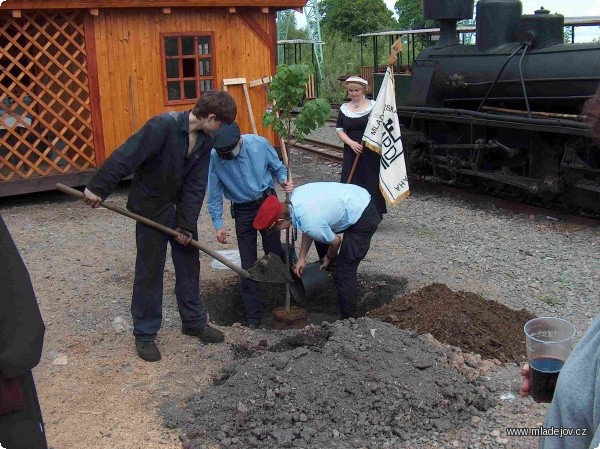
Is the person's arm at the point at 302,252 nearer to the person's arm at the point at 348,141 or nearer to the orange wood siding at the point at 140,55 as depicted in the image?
the person's arm at the point at 348,141

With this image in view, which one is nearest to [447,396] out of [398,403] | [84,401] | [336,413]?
[398,403]

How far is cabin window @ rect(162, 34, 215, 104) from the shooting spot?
11.0m

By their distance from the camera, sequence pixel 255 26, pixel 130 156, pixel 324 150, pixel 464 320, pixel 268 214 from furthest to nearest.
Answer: pixel 324 150, pixel 255 26, pixel 268 214, pixel 464 320, pixel 130 156

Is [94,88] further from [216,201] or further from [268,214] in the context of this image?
[268,214]

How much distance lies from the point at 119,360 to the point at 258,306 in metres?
1.33

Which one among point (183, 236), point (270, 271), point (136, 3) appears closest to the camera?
point (183, 236)

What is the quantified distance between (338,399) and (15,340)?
2.06m

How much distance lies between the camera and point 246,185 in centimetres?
560

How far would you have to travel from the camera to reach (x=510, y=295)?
606 cm

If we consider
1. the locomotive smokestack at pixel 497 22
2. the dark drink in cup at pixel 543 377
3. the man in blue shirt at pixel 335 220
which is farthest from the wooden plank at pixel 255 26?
the dark drink in cup at pixel 543 377

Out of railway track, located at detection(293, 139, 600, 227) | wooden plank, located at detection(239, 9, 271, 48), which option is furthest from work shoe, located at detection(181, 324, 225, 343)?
wooden plank, located at detection(239, 9, 271, 48)

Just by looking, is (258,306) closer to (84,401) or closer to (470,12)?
Answer: (84,401)

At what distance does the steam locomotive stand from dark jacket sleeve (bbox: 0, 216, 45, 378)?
6770 millimetres

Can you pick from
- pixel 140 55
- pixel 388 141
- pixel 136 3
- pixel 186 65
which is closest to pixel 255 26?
pixel 186 65
